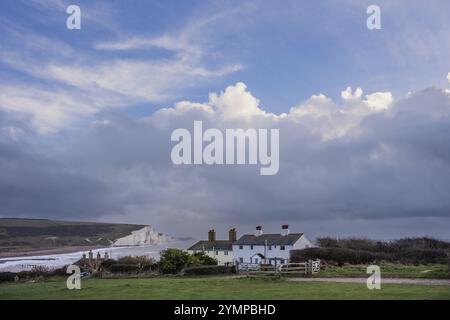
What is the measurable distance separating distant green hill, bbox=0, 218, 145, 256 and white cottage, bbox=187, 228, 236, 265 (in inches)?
3229

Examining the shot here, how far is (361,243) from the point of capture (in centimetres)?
6350

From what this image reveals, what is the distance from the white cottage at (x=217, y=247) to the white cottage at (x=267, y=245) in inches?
119

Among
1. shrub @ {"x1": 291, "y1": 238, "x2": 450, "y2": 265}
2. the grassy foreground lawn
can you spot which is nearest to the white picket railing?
the grassy foreground lawn

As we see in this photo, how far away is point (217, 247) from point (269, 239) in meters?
11.1

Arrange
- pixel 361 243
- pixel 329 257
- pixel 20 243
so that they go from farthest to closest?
1. pixel 20 243
2. pixel 361 243
3. pixel 329 257

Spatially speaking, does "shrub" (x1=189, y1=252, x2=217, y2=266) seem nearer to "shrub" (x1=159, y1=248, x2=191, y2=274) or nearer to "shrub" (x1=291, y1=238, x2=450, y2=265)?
"shrub" (x1=159, y1=248, x2=191, y2=274)

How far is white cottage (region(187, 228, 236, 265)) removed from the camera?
75875mm

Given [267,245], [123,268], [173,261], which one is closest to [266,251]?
[267,245]

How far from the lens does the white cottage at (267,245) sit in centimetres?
6644

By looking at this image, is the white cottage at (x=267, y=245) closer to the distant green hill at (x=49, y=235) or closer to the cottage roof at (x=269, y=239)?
the cottage roof at (x=269, y=239)

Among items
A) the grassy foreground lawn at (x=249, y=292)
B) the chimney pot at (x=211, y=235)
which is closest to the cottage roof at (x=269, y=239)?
the chimney pot at (x=211, y=235)

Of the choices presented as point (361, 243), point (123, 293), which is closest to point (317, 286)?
point (123, 293)
